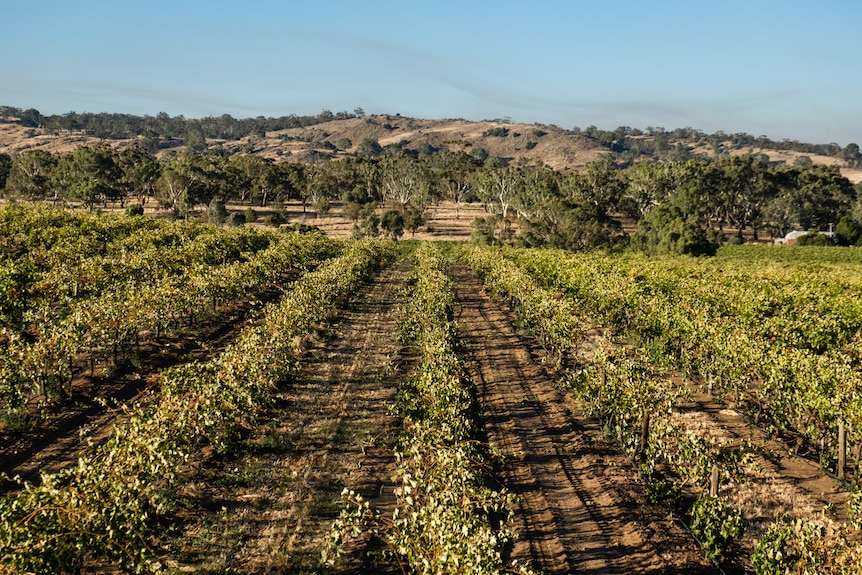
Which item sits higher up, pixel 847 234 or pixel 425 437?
pixel 847 234

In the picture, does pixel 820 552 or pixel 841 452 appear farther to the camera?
pixel 841 452

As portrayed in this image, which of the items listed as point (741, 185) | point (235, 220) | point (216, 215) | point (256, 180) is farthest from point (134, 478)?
point (741, 185)

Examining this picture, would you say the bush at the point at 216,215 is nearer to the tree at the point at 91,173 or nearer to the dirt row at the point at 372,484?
the tree at the point at 91,173

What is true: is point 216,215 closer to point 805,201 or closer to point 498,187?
point 498,187

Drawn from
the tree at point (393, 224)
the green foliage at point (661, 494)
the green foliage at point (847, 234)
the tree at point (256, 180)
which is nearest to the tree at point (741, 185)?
the green foliage at point (847, 234)

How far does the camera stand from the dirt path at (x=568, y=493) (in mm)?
11406

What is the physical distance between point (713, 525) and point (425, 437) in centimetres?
622

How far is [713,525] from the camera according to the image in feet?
36.2

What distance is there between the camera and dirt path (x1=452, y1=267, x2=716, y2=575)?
11.4 metres

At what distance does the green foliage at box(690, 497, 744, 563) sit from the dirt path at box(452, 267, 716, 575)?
0.46 m

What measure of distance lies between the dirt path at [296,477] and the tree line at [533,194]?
59.6m

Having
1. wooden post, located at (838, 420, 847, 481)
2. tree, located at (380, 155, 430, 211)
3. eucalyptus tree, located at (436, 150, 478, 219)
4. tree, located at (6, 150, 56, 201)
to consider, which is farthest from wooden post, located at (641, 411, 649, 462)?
tree, located at (6, 150, 56, 201)

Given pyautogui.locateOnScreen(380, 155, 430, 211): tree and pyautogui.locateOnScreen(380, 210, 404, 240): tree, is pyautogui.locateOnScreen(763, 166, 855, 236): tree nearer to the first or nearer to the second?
pyautogui.locateOnScreen(380, 155, 430, 211): tree

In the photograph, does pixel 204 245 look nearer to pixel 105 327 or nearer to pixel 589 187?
pixel 105 327
